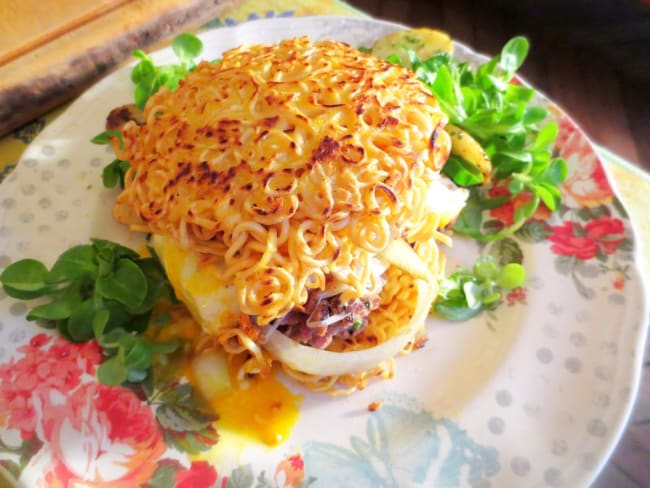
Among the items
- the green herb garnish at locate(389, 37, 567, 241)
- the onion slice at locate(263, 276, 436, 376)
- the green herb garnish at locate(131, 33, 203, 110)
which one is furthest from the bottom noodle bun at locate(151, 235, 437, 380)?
the green herb garnish at locate(131, 33, 203, 110)

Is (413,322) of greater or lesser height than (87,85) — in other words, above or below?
below

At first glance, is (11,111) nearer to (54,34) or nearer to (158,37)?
(54,34)

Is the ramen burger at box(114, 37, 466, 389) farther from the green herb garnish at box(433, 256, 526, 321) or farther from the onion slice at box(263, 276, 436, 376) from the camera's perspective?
the green herb garnish at box(433, 256, 526, 321)

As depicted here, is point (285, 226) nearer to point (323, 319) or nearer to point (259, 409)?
point (323, 319)

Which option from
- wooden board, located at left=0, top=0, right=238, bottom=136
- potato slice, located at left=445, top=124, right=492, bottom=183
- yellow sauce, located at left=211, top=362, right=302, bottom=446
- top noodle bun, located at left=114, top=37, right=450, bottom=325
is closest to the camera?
top noodle bun, located at left=114, top=37, right=450, bottom=325

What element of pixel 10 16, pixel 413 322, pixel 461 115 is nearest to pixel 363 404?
pixel 413 322

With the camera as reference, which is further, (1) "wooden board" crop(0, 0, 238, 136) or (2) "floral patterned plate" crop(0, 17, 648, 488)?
(1) "wooden board" crop(0, 0, 238, 136)
